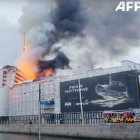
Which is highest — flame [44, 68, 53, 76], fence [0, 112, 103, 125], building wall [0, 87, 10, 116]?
flame [44, 68, 53, 76]

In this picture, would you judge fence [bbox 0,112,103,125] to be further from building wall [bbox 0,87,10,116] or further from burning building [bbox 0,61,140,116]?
building wall [bbox 0,87,10,116]

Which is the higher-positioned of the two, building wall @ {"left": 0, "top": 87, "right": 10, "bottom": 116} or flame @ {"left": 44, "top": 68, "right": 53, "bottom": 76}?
flame @ {"left": 44, "top": 68, "right": 53, "bottom": 76}

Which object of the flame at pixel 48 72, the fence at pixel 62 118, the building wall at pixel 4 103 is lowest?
the fence at pixel 62 118

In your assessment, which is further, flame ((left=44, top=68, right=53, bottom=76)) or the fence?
flame ((left=44, top=68, right=53, bottom=76))

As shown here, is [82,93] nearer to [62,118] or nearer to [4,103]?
[62,118]

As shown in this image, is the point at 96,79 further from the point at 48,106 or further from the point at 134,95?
the point at 48,106

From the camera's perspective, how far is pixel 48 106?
55.1 meters

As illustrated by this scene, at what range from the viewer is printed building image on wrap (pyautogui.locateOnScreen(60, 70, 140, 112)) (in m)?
43.7

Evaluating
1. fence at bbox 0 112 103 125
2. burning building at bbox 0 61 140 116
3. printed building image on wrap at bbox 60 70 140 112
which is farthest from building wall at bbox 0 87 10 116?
printed building image on wrap at bbox 60 70 140 112

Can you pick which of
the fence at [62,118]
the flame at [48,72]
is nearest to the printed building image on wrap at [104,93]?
the fence at [62,118]

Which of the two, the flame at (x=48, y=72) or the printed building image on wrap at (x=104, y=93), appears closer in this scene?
the printed building image on wrap at (x=104, y=93)

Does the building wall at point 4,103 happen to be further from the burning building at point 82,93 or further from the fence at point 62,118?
the fence at point 62,118

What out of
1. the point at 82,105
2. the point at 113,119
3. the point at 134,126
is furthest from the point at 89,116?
the point at 134,126

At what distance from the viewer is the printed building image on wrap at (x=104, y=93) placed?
4366cm
